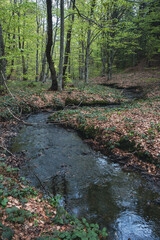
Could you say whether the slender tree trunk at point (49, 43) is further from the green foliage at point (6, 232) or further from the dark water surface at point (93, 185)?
the green foliage at point (6, 232)

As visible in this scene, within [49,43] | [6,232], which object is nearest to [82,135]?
[6,232]

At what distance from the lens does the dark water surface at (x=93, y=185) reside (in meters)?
3.56

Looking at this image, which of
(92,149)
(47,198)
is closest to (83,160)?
(92,149)

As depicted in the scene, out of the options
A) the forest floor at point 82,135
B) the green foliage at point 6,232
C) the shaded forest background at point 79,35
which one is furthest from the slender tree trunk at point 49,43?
the green foliage at point 6,232

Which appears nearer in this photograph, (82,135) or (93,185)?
(93,185)

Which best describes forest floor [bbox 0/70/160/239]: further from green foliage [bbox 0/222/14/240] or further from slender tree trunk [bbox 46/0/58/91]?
slender tree trunk [bbox 46/0/58/91]

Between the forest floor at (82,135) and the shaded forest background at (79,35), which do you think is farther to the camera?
the shaded forest background at (79,35)

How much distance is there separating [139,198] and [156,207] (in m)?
0.47

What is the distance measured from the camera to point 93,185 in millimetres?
4758

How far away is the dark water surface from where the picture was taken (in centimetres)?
356

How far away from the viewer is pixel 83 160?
6117mm

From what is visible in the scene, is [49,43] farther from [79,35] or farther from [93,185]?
[93,185]

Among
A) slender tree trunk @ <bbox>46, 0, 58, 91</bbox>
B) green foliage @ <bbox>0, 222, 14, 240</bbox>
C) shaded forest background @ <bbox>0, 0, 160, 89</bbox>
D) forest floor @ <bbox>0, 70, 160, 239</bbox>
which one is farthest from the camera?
shaded forest background @ <bbox>0, 0, 160, 89</bbox>

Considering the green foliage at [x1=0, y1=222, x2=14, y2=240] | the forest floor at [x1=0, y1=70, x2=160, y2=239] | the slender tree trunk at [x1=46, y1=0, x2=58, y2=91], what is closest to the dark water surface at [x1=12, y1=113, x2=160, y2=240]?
the forest floor at [x1=0, y1=70, x2=160, y2=239]
